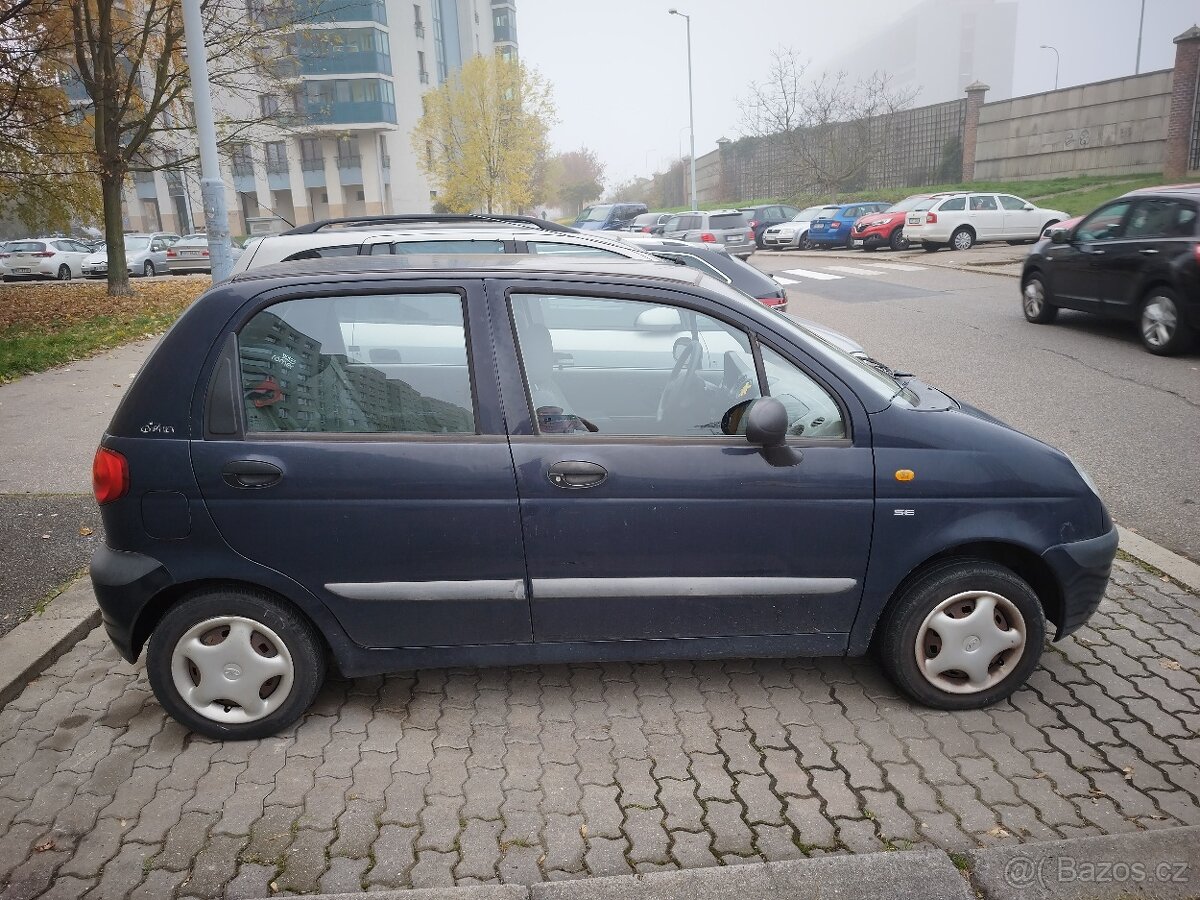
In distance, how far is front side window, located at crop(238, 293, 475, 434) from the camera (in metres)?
3.43

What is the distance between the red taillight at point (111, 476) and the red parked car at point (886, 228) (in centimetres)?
2577

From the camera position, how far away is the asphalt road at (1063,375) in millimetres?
6223

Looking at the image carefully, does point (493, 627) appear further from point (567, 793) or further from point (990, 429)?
point (990, 429)

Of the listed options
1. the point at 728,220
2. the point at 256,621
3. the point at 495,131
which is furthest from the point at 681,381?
the point at 495,131

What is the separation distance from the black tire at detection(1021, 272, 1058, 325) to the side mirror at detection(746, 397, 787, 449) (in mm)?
10249

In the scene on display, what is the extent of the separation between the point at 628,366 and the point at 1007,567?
1.65 meters

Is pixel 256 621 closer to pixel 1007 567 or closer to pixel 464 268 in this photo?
pixel 464 268

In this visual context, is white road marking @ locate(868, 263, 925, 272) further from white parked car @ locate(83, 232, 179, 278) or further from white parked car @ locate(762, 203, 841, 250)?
white parked car @ locate(83, 232, 179, 278)

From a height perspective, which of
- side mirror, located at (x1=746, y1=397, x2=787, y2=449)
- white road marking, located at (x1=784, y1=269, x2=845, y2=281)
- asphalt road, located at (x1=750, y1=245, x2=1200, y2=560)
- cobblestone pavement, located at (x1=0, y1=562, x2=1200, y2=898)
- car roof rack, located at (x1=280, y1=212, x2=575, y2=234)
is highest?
car roof rack, located at (x1=280, y1=212, x2=575, y2=234)

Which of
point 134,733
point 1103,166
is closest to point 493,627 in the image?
point 134,733

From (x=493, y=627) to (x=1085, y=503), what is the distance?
89.8 inches

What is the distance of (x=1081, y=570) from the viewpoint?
3.61m

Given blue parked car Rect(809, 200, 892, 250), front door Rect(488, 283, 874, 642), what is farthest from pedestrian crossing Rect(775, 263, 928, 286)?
front door Rect(488, 283, 874, 642)

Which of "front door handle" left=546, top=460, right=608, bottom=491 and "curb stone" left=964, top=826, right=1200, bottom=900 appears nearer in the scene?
"curb stone" left=964, top=826, right=1200, bottom=900
